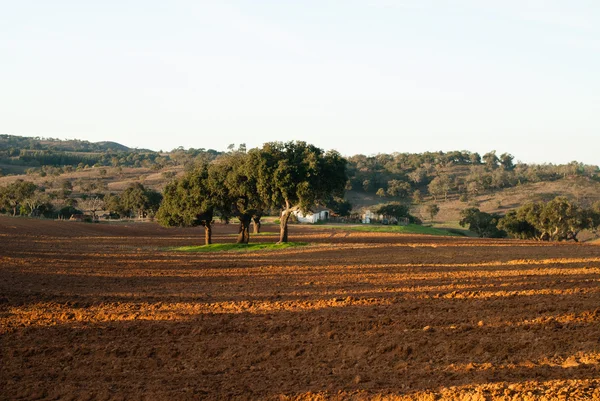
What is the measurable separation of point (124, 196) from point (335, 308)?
82.4 m

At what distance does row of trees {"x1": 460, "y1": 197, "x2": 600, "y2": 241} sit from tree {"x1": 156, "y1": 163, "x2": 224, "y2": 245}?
3865cm

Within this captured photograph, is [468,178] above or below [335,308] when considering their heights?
above

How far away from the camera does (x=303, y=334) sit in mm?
14258

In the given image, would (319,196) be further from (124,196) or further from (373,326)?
(124,196)

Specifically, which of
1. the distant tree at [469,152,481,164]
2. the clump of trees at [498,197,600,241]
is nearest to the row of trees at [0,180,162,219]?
the clump of trees at [498,197,600,241]

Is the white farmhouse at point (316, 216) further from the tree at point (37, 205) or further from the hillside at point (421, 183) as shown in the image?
the tree at point (37, 205)

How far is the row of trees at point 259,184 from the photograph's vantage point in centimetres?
4553

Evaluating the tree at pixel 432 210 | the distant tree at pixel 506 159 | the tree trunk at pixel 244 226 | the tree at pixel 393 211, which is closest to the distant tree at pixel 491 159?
the distant tree at pixel 506 159

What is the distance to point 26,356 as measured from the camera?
12633 millimetres

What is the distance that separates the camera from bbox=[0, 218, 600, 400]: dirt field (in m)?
10.1

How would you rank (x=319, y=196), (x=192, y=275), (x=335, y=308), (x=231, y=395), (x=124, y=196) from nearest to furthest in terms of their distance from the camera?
(x=231, y=395) < (x=335, y=308) < (x=192, y=275) < (x=319, y=196) < (x=124, y=196)

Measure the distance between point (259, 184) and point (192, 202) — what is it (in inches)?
246

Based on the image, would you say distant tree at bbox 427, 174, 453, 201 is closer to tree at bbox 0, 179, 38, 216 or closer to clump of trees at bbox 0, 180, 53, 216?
clump of trees at bbox 0, 180, 53, 216

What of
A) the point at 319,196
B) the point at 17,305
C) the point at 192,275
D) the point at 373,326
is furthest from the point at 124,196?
the point at 373,326
